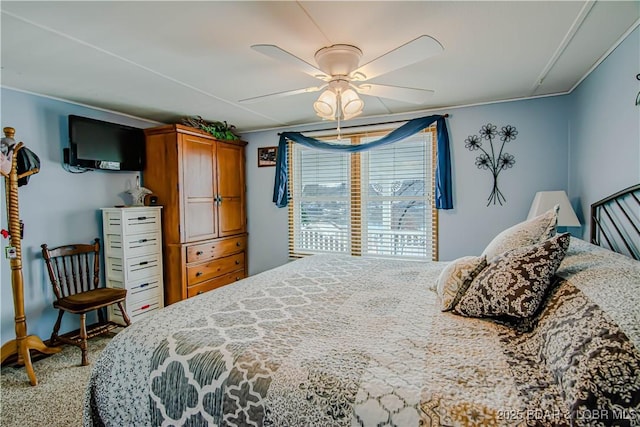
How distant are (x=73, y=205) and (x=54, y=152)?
522mm

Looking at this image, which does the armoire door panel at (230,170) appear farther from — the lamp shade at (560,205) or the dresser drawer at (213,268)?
the lamp shade at (560,205)

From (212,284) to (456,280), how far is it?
3172mm

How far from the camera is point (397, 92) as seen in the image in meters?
2.21

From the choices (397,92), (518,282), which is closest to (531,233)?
(518,282)

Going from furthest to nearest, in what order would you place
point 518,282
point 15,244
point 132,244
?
1. point 132,244
2. point 15,244
3. point 518,282

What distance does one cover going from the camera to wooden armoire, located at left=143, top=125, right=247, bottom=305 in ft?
11.7

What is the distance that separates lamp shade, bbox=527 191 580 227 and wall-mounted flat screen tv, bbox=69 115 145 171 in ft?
13.4

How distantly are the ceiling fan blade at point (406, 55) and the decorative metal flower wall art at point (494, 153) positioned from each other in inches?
75.1

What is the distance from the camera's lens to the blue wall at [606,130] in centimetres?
191

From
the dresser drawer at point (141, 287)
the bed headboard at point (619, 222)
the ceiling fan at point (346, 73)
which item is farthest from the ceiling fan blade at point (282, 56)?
the dresser drawer at point (141, 287)

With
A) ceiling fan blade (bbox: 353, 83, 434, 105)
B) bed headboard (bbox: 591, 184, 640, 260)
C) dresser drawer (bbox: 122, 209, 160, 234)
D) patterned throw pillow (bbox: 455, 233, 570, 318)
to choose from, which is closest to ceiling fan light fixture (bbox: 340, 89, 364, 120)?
ceiling fan blade (bbox: 353, 83, 434, 105)

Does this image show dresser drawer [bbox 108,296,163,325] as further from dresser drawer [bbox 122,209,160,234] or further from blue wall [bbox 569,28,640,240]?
blue wall [bbox 569,28,640,240]

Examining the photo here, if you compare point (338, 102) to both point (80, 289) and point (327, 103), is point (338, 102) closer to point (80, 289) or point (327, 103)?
point (327, 103)

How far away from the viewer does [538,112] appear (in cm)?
312
